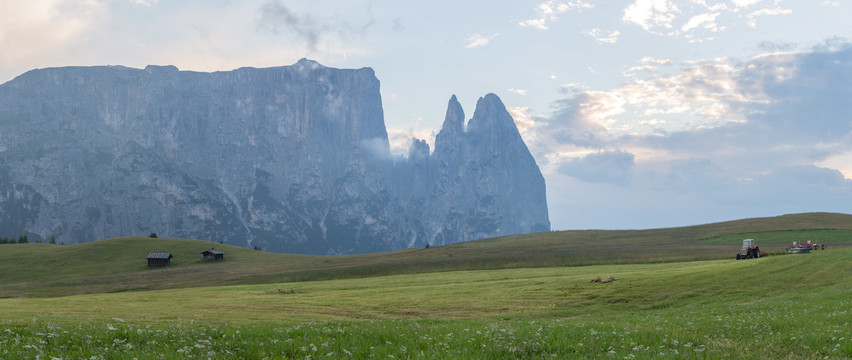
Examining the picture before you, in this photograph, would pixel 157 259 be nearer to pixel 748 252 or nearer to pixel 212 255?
pixel 212 255

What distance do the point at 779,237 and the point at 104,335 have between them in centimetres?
13872

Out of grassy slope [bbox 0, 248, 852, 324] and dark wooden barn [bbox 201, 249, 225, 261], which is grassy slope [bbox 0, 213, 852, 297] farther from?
grassy slope [bbox 0, 248, 852, 324]

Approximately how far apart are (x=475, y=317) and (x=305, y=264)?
110071mm

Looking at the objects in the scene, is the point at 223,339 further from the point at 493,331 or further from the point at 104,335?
the point at 493,331

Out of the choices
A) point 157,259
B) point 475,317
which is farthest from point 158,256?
point 475,317

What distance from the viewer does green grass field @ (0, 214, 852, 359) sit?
15164 mm

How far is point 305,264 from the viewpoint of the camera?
14312 cm

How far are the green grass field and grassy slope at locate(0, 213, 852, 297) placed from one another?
4.84ft

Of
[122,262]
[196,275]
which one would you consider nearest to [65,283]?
[196,275]

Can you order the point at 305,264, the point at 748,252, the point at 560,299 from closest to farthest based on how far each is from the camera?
the point at 560,299 < the point at 748,252 < the point at 305,264

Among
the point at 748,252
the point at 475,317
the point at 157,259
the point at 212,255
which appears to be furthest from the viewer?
the point at 212,255

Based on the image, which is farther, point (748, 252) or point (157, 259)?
point (157, 259)

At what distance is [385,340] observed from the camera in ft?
56.2

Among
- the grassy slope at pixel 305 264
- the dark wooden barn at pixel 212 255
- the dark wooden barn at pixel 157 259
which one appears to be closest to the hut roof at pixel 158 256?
the dark wooden barn at pixel 157 259
